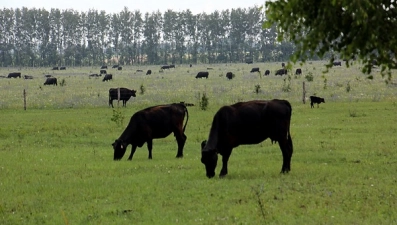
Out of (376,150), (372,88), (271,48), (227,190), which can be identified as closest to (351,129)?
(376,150)

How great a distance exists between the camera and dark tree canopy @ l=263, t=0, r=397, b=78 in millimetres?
6844

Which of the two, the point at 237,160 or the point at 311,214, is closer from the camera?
the point at 311,214

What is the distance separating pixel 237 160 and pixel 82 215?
22.5 ft

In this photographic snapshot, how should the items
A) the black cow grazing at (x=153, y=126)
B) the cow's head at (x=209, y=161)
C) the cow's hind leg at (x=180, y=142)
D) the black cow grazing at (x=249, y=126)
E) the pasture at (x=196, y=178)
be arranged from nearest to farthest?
1. the pasture at (x=196, y=178)
2. the cow's head at (x=209, y=161)
3. the black cow grazing at (x=249, y=126)
4. the cow's hind leg at (x=180, y=142)
5. the black cow grazing at (x=153, y=126)

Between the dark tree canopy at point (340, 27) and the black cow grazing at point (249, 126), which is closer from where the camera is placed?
the dark tree canopy at point (340, 27)

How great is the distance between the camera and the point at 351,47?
273 inches

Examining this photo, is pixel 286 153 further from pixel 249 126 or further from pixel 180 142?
pixel 180 142

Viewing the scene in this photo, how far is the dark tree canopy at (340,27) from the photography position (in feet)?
22.5

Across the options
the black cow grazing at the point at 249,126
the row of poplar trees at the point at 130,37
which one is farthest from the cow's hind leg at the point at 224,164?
the row of poplar trees at the point at 130,37

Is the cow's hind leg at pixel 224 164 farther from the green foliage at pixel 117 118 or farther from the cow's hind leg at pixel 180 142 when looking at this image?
A: the green foliage at pixel 117 118

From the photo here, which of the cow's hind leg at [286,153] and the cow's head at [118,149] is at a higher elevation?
the cow's hind leg at [286,153]

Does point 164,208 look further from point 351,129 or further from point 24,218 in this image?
point 351,129

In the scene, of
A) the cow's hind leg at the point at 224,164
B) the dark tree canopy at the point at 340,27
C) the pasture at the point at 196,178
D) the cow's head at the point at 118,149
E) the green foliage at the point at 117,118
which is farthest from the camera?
the green foliage at the point at 117,118

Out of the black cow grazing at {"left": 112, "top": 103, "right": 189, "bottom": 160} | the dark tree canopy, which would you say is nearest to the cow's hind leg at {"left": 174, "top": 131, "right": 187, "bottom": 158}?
the black cow grazing at {"left": 112, "top": 103, "right": 189, "bottom": 160}
